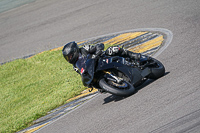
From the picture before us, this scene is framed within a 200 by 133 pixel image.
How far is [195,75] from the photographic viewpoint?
6.69m

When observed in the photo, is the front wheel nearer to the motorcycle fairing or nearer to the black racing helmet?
the motorcycle fairing

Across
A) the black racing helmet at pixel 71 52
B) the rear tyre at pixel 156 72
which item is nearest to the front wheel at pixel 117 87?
the rear tyre at pixel 156 72

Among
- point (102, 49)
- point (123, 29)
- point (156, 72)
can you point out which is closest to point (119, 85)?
point (102, 49)

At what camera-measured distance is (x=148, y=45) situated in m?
10.3

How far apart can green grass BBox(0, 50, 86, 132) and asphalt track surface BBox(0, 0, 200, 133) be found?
3.35 ft

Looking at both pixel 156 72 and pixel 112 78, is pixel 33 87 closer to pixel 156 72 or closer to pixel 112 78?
pixel 112 78

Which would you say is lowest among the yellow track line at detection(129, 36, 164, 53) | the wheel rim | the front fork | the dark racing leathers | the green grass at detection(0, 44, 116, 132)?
the green grass at detection(0, 44, 116, 132)

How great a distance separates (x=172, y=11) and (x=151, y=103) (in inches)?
265

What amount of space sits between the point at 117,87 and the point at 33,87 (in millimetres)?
4819

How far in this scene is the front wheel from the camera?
6.44 metres

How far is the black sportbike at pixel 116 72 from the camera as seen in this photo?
6593 millimetres

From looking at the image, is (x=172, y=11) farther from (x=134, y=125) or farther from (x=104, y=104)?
(x=134, y=125)

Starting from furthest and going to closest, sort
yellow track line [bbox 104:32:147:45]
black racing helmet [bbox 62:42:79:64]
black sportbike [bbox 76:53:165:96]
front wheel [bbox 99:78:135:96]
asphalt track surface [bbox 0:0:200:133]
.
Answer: yellow track line [bbox 104:32:147:45] < black racing helmet [bbox 62:42:79:64] < black sportbike [bbox 76:53:165:96] < front wheel [bbox 99:78:135:96] < asphalt track surface [bbox 0:0:200:133]

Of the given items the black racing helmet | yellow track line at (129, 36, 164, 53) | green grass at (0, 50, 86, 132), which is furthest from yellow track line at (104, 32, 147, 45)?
the black racing helmet
